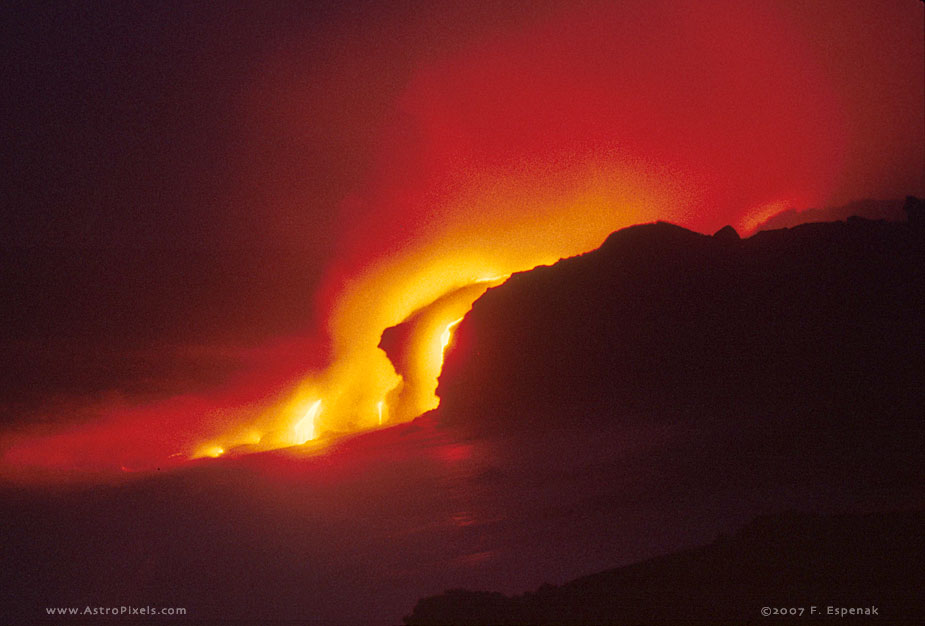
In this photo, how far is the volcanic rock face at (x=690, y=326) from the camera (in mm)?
9117

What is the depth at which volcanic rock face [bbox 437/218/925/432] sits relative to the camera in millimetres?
9117

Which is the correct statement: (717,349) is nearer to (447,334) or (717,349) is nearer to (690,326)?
(690,326)

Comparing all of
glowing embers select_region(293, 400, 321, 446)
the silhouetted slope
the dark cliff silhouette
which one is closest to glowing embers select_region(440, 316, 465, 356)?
the dark cliff silhouette

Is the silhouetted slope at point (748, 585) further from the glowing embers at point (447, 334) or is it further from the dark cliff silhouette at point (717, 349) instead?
the glowing embers at point (447, 334)

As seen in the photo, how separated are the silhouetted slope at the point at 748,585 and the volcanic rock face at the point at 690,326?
4.70 metres

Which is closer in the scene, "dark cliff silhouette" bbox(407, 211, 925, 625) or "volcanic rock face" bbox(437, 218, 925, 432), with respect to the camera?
"dark cliff silhouette" bbox(407, 211, 925, 625)

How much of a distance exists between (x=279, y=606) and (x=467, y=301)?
6.07m

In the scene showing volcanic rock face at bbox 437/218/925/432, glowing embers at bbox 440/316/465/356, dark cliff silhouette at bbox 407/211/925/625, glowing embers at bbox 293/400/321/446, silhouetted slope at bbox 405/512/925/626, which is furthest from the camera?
glowing embers at bbox 293/400/321/446

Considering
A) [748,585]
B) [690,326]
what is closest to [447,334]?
[690,326]

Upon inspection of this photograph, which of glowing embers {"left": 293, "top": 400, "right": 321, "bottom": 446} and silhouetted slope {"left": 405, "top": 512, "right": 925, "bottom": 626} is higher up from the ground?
glowing embers {"left": 293, "top": 400, "right": 321, "bottom": 446}

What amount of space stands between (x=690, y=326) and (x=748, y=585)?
6.35m

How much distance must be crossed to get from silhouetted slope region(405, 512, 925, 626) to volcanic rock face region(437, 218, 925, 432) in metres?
4.70

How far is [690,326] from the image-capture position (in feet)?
31.6

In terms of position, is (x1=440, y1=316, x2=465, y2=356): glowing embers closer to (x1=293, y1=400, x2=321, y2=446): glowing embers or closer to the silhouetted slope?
(x1=293, y1=400, x2=321, y2=446): glowing embers
